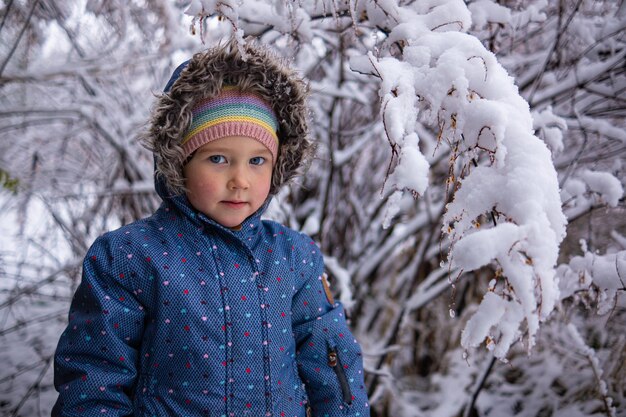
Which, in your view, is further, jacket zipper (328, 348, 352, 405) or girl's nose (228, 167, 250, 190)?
jacket zipper (328, 348, 352, 405)

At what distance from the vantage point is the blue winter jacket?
128cm

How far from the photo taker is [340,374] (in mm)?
1541

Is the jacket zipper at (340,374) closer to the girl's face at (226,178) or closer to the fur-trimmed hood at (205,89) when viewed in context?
the girl's face at (226,178)

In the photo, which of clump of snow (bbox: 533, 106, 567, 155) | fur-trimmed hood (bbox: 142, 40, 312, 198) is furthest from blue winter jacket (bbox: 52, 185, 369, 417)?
clump of snow (bbox: 533, 106, 567, 155)

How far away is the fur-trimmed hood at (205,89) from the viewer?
1.41 metres

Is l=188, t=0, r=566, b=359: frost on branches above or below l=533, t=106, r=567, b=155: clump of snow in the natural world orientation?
below

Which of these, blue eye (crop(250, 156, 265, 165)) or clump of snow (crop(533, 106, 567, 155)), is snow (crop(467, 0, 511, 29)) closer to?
clump of snow (crop(533, 106, 567, 155))

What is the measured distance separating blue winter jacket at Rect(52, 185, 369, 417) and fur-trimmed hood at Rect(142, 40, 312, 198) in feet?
0.39

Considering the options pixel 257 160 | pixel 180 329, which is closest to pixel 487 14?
pixel 257 160

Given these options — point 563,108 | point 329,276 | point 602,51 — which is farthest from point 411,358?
point 602,51

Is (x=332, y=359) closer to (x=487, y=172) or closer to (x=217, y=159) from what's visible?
(x=217, y=159)

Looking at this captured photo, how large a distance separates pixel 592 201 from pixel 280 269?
5.28 ft

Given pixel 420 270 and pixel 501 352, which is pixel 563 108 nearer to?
pixel 420 270

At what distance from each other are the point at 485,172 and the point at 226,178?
2.45ft
